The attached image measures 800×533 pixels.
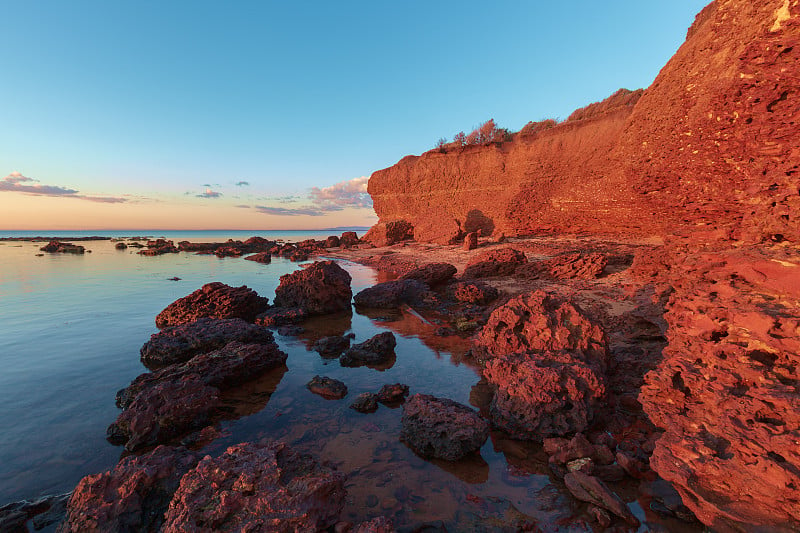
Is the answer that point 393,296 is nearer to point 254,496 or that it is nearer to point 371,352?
point 371,352

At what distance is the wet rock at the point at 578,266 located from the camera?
10.6m

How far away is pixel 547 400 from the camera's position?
13.1 feet

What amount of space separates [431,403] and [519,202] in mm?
23242

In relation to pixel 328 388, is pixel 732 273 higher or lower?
higher

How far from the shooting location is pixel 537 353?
5277mm

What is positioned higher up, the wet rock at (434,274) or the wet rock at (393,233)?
the wet rock at (393,233)

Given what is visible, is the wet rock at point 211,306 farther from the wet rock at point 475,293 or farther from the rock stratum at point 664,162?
the rock stratum at point 664,162

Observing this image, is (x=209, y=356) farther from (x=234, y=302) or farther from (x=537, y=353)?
(x=537, y=353)

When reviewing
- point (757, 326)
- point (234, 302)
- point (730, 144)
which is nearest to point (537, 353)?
point (757, 326)

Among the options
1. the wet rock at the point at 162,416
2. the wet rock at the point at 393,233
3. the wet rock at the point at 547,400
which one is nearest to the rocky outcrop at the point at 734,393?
the wet rock at the point at 547,400

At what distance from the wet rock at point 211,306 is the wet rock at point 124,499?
686 centimetres

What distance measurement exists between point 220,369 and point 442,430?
412cm

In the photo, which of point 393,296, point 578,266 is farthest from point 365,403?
point 578,266

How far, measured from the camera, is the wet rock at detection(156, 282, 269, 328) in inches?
351
